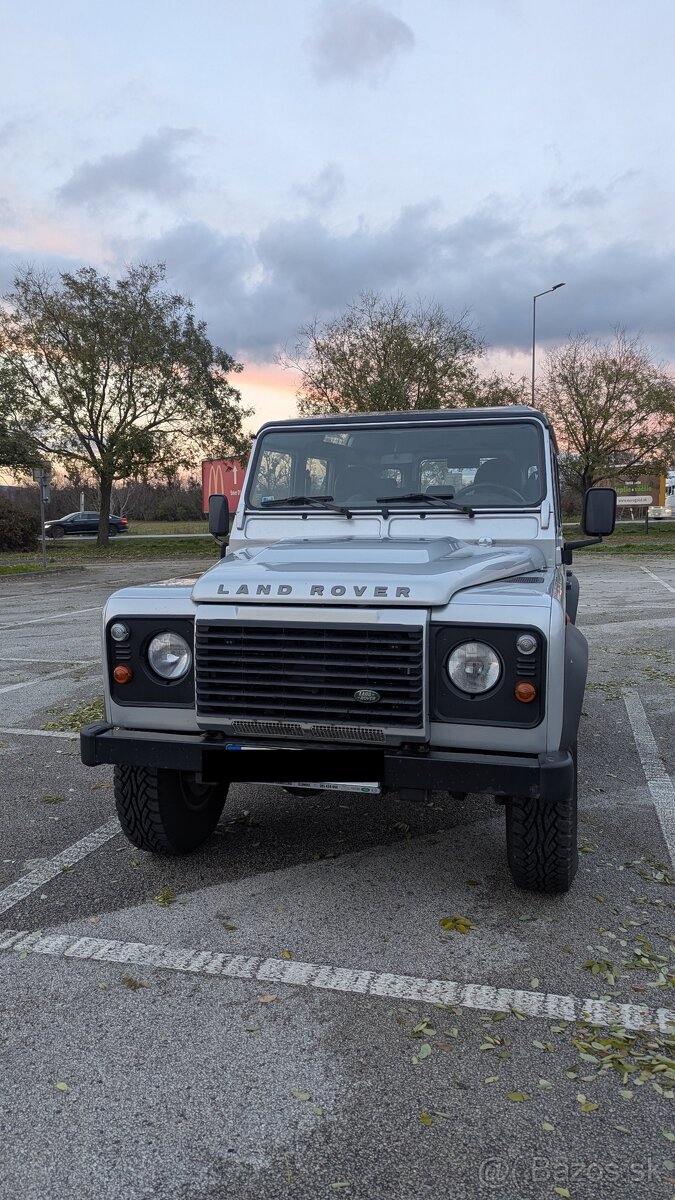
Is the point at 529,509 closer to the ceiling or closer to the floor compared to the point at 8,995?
closer to the ceiling

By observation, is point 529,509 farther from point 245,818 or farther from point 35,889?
point 35,889

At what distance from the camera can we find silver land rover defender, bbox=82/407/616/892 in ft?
10.4

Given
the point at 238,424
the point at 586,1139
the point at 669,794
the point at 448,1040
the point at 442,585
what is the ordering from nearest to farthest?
the point at 586,1139
the point at 448,1040
the point at 442,585
the point at 669,794
the point at 238,424

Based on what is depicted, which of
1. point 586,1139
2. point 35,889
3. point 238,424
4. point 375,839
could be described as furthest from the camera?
point 238,424

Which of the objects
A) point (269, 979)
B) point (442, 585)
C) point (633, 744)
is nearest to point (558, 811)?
point (442, 585)

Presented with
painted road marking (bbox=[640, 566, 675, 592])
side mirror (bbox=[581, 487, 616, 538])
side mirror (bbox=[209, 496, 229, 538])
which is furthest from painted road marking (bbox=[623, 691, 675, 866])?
painted road marking (bbox=[640, 566, 675, 592])

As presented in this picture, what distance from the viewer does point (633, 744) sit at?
6.18 m

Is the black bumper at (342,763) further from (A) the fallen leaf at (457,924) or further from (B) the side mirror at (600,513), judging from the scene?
(B) the side mirror at (600,513)

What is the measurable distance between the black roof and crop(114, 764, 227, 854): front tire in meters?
2.32

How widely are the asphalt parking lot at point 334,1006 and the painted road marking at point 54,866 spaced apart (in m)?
0.01

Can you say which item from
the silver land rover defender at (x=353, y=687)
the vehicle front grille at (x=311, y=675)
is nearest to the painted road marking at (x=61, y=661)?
the silver land rover defender at (x=353, y=687)

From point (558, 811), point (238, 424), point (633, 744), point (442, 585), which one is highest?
point (238, 424)

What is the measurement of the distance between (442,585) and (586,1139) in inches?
70.8

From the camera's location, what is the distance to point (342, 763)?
3.45 m
